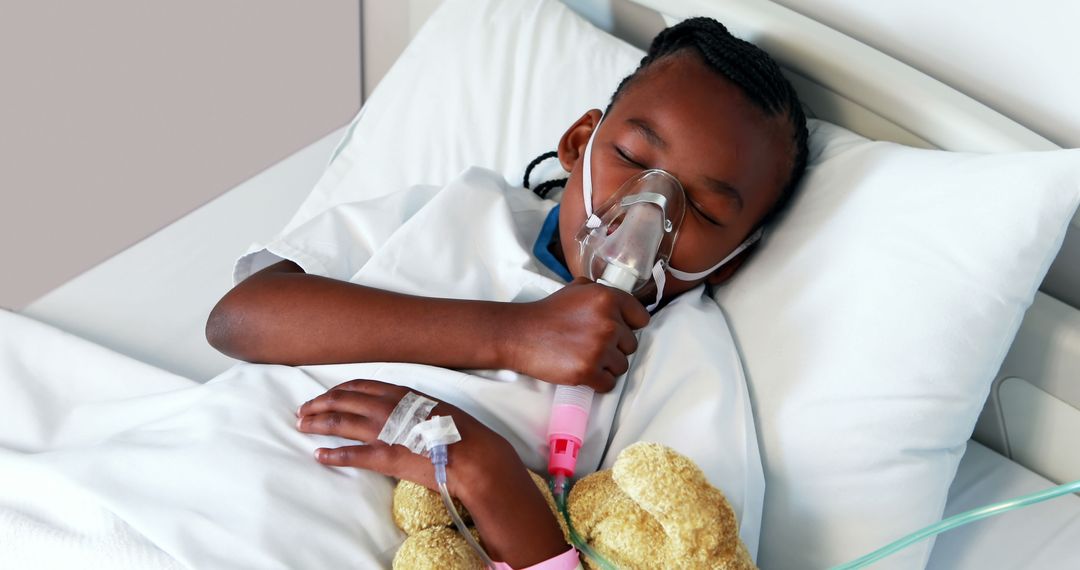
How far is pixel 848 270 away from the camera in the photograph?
1343mm

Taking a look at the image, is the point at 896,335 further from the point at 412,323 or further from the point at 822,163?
the point at 412,323

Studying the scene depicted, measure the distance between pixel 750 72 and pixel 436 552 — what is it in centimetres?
83

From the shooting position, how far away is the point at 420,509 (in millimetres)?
1099

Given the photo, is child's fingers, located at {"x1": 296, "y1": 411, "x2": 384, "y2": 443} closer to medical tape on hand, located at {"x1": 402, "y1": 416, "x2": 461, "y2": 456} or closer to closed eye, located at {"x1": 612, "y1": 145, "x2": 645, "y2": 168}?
medical tape on hand, located at {"x1": 402, "y1": 416, "x2": 461, "y2": 456}

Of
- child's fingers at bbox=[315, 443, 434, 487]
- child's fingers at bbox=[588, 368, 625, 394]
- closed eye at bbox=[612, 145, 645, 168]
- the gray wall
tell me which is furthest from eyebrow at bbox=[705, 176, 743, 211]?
the gray wall

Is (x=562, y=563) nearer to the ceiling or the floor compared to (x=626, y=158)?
nearer to the floor

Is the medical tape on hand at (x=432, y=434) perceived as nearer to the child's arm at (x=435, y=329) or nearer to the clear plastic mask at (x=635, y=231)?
the child's arm at (x=435, y=329)

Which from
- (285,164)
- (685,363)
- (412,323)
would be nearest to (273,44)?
(285,164)

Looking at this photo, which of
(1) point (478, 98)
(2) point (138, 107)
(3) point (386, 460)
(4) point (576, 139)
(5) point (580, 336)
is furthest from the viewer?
(2) point (138, 107)

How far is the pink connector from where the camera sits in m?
1.15

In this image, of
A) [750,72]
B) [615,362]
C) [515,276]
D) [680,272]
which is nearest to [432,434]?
[615,362]

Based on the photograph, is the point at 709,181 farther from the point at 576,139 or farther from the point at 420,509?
the point at 420,509

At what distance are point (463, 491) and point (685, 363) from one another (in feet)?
1.27

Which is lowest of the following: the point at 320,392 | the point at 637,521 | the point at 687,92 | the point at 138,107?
the point at 138,107
